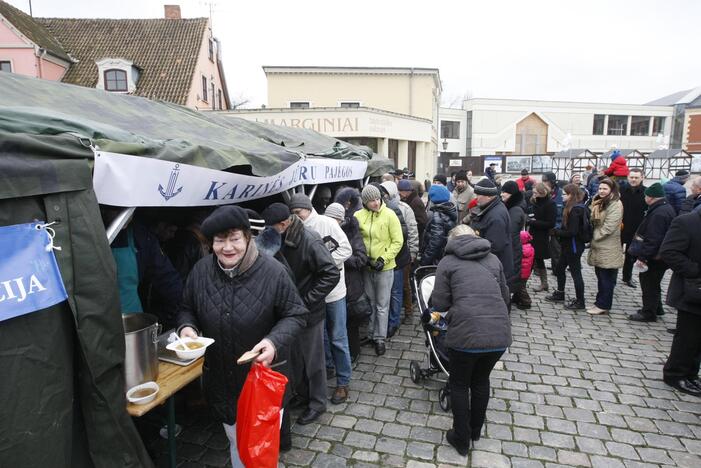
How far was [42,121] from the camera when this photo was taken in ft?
7.72

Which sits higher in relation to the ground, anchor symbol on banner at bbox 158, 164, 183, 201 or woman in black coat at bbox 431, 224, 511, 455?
anchor symbol on banner at bbox 158, 164, 183, 201

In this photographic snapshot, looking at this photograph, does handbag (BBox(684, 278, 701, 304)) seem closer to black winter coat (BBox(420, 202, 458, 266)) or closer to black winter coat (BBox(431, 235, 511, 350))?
black winter coat (BBox(431, 235, 511, 350))

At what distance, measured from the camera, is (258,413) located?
2441 mm

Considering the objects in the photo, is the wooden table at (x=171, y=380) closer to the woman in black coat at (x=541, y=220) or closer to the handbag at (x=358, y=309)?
the handbag at (x=358, y=309)

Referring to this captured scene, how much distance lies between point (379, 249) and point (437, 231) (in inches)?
45.0

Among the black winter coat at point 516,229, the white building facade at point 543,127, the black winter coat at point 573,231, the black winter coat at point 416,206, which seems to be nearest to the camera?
the black winter coat at point 516,229

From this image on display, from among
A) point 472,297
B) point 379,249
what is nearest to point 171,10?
point 379,249

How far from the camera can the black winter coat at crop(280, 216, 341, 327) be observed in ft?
11.8

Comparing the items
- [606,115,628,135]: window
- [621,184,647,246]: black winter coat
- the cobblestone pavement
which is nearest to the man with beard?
[621,184,647,246]: black winter coat

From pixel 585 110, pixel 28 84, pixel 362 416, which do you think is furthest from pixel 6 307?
pixel 585 110

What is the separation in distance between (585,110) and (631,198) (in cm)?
5005

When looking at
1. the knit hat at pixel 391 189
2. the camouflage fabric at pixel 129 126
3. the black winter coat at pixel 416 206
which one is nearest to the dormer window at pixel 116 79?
the camouflage fabric at pixel 129 126

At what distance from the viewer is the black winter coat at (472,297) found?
325 cm

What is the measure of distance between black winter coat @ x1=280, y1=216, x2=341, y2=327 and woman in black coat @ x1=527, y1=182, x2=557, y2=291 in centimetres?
474
